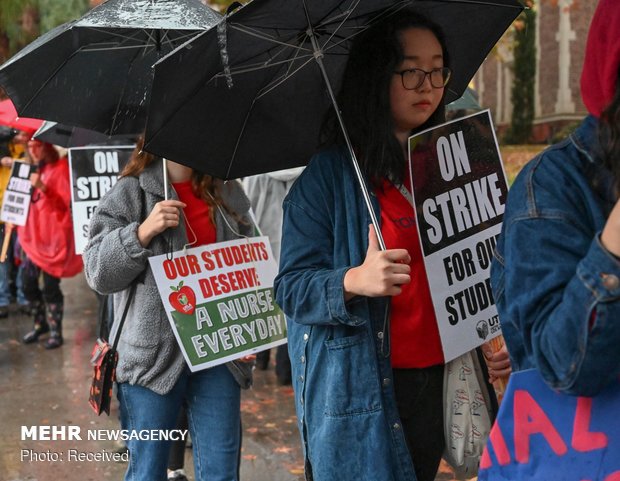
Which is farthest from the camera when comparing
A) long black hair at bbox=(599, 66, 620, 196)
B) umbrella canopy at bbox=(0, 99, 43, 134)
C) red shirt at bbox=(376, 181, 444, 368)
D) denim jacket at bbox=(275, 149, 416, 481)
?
umbrella canopy at bbox=(0, 99, 43, 134)

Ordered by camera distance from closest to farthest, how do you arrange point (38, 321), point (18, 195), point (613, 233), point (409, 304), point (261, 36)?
point (613, 233) < point (409, 304) < point (261, 36) < point (18, 195) < point (38, 321)

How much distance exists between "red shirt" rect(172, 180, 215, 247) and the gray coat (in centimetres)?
7

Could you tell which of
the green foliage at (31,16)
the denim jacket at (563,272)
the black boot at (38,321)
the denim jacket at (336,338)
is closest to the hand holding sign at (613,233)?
the denim jacket at (563,272)

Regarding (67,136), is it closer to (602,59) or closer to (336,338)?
(336,338)

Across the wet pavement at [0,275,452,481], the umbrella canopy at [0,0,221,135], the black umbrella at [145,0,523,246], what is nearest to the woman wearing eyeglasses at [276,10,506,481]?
the black umbrella at [145,0,523,246]

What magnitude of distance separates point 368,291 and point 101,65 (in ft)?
7.44

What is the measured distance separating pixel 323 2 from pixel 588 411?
167 cm

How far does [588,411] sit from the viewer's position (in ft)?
5.69

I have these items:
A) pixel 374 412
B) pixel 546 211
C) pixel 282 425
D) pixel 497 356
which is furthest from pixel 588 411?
pixel 282 425

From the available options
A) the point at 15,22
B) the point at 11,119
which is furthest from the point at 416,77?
the point at 15,22

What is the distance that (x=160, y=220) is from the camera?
392cm

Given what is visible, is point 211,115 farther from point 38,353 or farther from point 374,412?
point 38,353

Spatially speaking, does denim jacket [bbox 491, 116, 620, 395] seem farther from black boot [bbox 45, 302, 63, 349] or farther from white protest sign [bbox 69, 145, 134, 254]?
black boot [bbox 45, 302, 63, 349]

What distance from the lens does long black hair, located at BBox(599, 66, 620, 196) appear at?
67.4 inches
